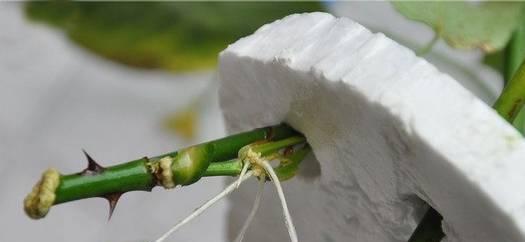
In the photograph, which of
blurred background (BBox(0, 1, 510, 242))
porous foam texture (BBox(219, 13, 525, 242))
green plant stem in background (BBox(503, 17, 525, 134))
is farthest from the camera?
blurred background (BBox(0, 1, 510, 242))

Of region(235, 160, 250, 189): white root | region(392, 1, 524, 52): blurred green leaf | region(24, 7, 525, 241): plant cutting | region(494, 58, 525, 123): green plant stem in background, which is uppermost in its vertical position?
region(392, 1, 524, 52): blurred green leaf

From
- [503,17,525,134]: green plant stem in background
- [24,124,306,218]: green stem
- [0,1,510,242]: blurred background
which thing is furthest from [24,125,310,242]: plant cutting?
[0,1,510,242]: blurred background

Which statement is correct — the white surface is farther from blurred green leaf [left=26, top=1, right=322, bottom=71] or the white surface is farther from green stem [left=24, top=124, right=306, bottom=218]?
green stem [left=24, top=124, right=306, bottom=218]

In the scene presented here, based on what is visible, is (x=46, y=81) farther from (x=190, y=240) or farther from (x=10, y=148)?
(x=190, y=240)

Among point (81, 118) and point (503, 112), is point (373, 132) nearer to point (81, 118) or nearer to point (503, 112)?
point (503, 112)

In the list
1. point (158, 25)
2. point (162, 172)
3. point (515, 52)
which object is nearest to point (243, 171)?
point (162, 172)

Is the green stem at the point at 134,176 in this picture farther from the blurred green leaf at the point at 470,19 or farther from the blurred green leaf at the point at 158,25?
the blurred green leaf at the point at 158,25
